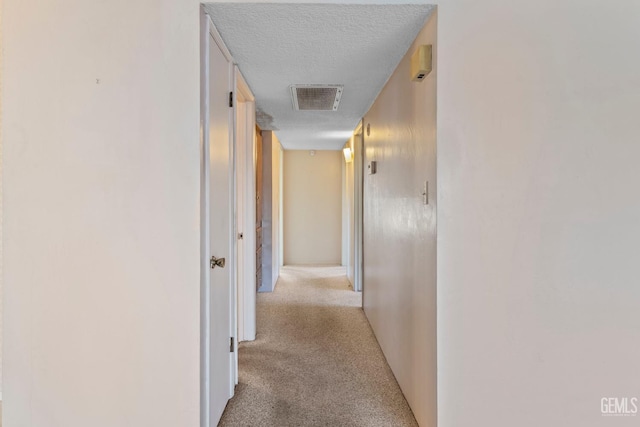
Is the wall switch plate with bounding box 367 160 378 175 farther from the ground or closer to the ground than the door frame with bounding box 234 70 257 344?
farther from the ground

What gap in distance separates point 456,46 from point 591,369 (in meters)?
1.45

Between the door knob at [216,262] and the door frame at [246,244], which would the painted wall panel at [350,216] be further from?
the door knob at [216,262]

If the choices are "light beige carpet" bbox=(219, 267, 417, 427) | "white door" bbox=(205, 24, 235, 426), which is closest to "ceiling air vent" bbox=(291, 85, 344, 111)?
"white door" bbox=(205, 24, 235, 426)

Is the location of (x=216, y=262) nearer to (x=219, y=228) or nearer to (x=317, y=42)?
(x=219, y=228)

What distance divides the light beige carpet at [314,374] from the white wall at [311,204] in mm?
2632

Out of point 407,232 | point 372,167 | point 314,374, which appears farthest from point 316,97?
point 314,374

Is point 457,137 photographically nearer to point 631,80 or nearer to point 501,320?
point 631,80

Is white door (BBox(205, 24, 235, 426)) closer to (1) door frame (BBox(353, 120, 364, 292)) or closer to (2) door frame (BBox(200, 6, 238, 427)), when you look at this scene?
(2) door frame (BBox(200, 6, 238, 427))

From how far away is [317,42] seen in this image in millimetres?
2002
